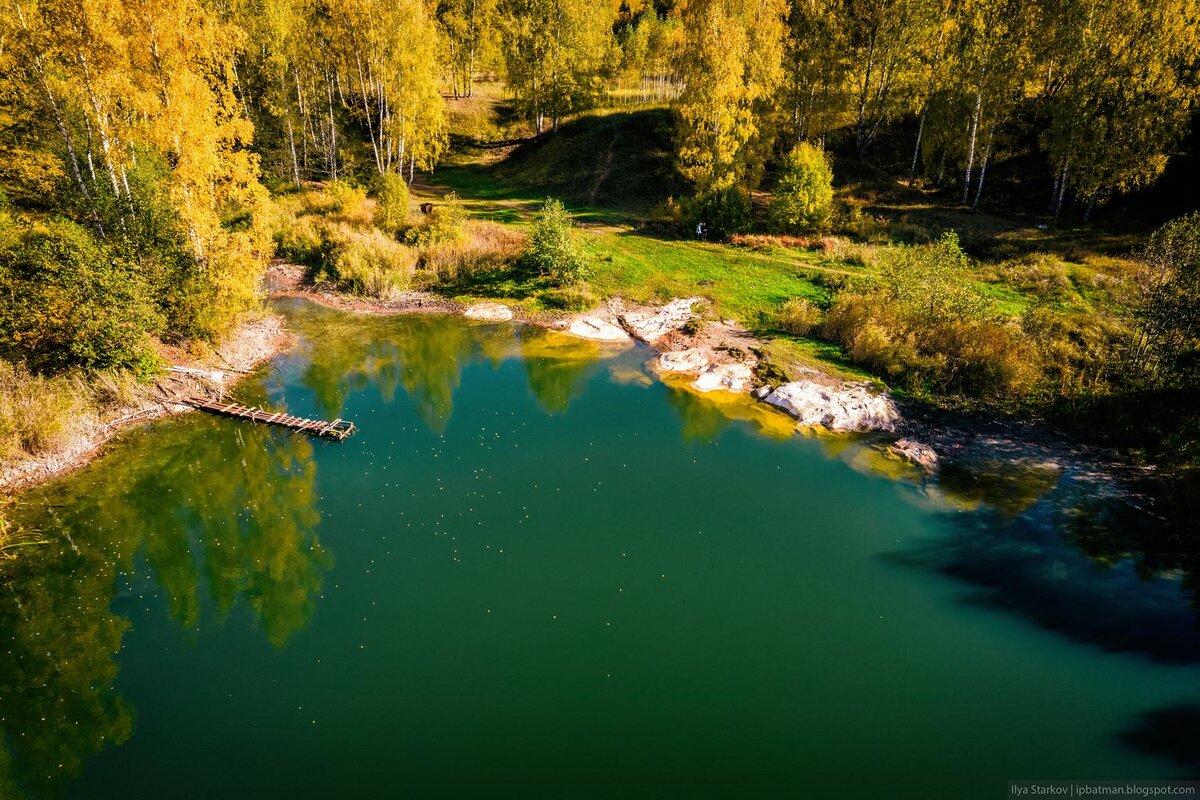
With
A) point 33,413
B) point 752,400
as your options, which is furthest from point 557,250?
point 33,413

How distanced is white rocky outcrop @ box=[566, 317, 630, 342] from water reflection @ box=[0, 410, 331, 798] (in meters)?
15.0

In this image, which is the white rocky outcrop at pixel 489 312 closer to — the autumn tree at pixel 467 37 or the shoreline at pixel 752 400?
the shoreline at pixel 752 400

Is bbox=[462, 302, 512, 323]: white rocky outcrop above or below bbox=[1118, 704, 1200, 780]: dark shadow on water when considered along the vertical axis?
above

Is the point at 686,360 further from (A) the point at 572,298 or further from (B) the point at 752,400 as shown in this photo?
(A) the point at 572,298

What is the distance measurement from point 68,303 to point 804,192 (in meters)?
39.3

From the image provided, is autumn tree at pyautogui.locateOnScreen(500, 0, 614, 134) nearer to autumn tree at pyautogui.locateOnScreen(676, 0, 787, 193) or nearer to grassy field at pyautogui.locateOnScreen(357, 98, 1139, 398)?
grassy field at pyautogui.locateOnScreen(357, 98, 1139, 398)

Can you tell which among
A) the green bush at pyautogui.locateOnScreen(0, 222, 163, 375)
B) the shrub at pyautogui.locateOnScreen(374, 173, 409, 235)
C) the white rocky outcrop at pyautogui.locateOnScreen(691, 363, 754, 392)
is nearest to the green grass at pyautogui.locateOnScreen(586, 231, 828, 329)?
the white rocky outcrop at pyautogui.locateOnScreen(691, 363, 754, 392)

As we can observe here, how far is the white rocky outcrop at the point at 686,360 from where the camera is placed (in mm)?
27700

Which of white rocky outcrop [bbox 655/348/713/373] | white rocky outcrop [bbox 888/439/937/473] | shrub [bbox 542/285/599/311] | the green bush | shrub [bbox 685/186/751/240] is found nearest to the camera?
the green bush

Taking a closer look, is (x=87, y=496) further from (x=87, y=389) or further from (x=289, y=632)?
(x=289, y=632)

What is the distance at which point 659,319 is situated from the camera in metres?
32.2

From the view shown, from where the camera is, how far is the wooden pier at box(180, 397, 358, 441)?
21969 millimetres

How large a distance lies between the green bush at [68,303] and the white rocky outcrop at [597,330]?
18294mm

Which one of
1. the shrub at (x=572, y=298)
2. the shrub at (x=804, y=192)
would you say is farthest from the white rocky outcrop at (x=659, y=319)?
the shrub at (x=804, y=192)
